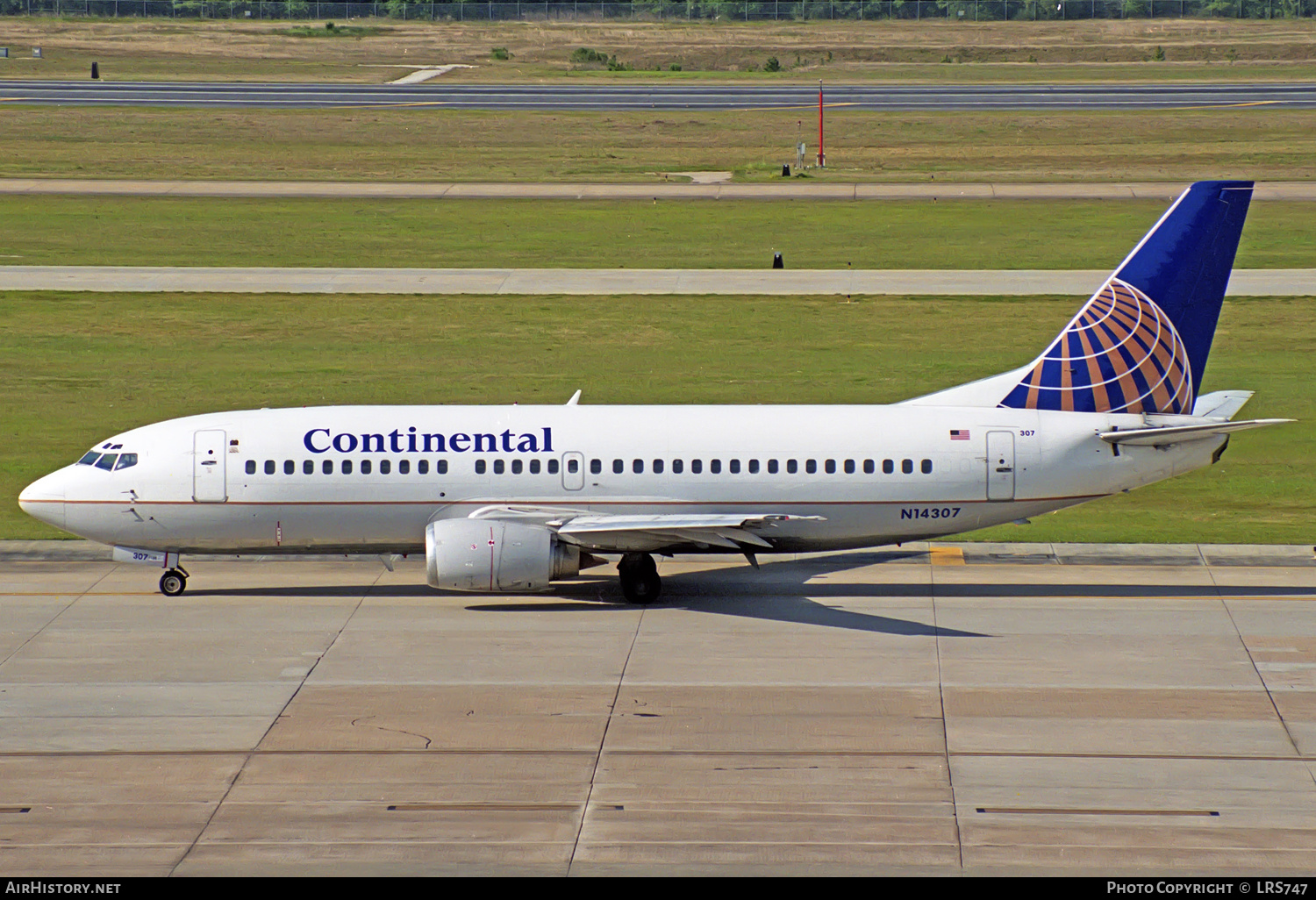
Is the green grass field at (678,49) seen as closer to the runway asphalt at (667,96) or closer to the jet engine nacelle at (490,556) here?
the runway asphalt at (667,96)

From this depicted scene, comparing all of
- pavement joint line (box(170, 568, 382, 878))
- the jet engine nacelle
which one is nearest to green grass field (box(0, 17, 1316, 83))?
pavement joint line (box(170, 568, 382, 878))

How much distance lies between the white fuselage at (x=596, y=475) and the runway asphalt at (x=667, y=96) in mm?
79483

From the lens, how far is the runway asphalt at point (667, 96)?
351 ft

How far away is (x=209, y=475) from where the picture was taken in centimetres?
2872

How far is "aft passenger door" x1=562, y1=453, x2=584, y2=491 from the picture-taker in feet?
93.9

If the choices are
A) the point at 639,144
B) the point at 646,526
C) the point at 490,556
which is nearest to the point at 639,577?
the point at 646,526

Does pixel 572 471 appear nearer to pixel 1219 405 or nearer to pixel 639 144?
pixel 1219 405

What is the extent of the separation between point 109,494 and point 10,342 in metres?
24.6

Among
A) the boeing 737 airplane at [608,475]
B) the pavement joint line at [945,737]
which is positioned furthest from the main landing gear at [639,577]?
the pavement joint line at [945,737]

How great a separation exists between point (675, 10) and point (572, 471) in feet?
506

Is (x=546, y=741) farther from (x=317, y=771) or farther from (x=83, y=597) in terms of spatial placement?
(x=83, y=597)

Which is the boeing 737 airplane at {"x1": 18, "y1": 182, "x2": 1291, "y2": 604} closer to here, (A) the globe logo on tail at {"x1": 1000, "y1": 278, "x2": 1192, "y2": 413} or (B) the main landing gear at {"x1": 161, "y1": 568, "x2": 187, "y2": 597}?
(A) the globe logo on tail at {"x1": 1000, "y1": 278, "x2": 1192, "y2": 413}

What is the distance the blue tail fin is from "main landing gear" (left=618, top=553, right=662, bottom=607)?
7.19 m

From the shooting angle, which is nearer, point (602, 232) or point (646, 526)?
point (646, 526)
